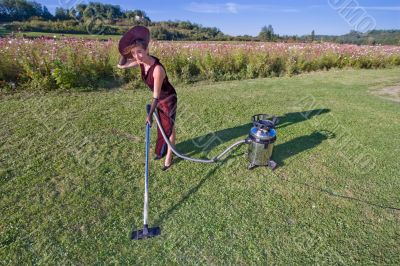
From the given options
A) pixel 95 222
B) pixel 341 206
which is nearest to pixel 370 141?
pixel 341 206

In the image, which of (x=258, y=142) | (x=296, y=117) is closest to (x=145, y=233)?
(x=258, y=142)

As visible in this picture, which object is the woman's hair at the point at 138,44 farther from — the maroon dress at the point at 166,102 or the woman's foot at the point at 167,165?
the woman's foot at the point at 167,165

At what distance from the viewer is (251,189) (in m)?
2.95

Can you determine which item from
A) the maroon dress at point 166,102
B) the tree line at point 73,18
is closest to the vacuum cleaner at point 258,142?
the maroon dress at point 166,102

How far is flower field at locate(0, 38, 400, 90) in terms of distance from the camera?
221 inches

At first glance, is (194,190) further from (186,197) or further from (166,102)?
(166,102)

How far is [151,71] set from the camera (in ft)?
8.68

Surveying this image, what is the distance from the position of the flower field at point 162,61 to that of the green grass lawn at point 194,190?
2.39 feet

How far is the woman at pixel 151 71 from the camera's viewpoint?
2471mm

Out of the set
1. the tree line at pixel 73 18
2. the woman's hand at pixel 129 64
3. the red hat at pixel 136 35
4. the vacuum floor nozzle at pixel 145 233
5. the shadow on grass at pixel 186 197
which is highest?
the tree line at pixel 73 18

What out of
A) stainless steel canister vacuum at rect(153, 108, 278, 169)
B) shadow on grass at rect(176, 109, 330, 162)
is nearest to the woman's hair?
stainless steel canister vacuum at rect(153, 108, 278, 169)

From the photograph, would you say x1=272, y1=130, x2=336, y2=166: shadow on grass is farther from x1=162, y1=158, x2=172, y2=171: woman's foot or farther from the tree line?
the tree line

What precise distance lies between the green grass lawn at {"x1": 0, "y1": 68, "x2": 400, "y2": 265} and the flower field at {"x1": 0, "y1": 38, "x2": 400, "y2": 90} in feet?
2.39

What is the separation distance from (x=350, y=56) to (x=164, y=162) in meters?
11.1
